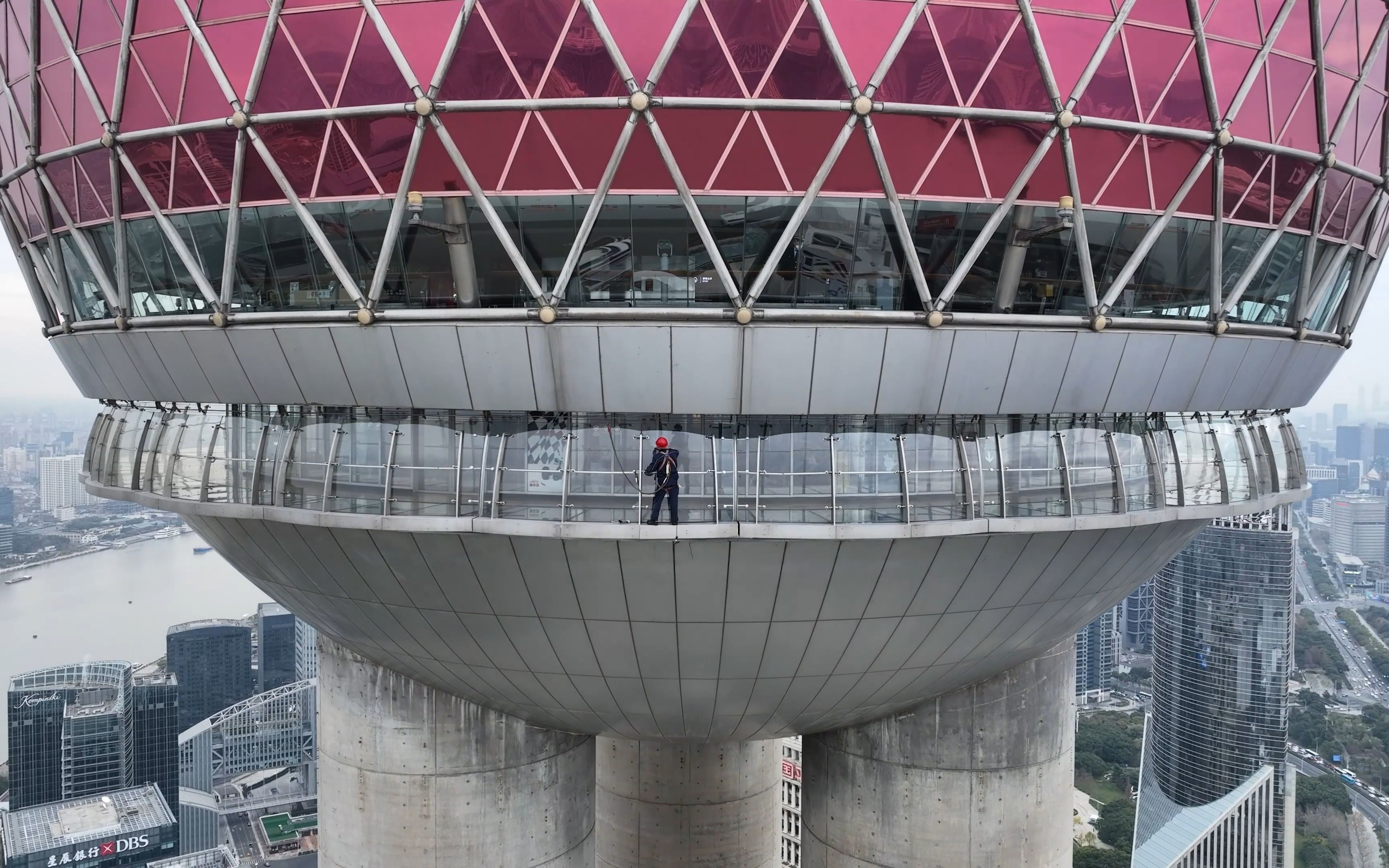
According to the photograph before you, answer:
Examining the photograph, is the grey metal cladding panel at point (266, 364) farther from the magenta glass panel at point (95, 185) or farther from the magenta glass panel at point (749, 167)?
the magenta glass panel at point (749, 167)

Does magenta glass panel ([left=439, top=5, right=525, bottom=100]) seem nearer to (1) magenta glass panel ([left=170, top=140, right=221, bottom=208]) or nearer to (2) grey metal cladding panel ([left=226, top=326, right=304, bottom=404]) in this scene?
(1) magenta glass panel ([left=170, top=140, right=221, bottom=208])

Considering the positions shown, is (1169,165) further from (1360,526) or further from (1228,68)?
(1360,526)

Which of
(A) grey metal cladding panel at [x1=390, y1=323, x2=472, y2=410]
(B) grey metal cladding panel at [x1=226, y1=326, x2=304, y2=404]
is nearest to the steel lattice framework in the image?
(B) grey metal cladding panel at [x1=226, y1=326, x2=304, y2=404]

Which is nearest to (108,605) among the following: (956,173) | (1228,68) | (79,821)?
(79,821)

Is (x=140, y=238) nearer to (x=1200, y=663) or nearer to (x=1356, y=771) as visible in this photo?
(x=1200, y=663)

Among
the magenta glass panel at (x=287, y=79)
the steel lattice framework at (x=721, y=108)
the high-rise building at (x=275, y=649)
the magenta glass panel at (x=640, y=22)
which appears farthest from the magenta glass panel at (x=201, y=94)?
the high-rise building at (x=275, y=649)
